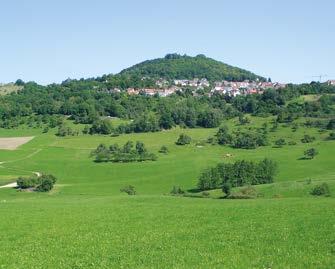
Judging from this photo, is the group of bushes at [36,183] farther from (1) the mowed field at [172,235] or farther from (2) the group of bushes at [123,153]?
(1) the mowed field at [172,235]

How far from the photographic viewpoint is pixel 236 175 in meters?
97.9

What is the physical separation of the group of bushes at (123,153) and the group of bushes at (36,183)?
37974 mm

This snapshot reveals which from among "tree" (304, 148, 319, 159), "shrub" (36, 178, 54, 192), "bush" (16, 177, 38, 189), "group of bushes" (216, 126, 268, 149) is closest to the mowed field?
"shrub" (36, 178, 54, 192)

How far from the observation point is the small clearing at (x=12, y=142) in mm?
158000

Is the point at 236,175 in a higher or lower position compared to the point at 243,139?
lower

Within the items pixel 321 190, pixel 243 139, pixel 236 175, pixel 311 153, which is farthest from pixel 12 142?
pixel 321 190

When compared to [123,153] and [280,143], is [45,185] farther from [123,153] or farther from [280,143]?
[280,143]

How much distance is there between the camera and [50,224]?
33.2m

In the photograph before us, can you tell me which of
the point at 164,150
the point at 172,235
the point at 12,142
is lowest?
the point at 164,150

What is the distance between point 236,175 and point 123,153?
5184 centimetres

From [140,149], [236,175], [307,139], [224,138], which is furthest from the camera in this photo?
[224,138]

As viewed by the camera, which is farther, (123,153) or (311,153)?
(123,153)

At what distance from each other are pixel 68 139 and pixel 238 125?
57.9 m

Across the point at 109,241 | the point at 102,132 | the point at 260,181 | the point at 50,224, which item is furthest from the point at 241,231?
the point at 102,132
